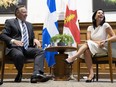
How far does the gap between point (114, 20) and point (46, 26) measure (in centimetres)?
166

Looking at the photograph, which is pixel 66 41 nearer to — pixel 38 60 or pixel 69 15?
pixel 38 60

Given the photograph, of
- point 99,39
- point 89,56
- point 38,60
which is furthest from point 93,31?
point 38,60

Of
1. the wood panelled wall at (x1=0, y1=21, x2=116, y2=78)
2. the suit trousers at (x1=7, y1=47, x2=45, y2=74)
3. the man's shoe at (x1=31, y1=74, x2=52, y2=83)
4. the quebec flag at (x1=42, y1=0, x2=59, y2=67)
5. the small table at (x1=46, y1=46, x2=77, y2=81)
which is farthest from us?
the wood panelled wall at (x1=0, y1=21, x2=116, y2=78)

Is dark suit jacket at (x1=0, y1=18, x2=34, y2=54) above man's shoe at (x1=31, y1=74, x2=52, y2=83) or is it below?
above

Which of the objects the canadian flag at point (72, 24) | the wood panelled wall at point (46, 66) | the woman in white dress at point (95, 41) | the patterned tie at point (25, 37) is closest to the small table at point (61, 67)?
the woman in white dress at point (95, 41)

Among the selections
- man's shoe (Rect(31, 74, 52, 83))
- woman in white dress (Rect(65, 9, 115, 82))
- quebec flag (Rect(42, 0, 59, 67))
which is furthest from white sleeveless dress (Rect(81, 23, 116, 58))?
quebec flag (Rect(42, 0, 59, 67))

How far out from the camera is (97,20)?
178 inches

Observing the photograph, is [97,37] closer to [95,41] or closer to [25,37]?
[95,41]

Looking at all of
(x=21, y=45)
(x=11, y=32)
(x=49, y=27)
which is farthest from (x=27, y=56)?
(x=49, y=27)

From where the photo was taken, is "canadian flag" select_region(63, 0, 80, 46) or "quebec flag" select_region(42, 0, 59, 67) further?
"canadian flag" select_region(63, 0, 80, 46)

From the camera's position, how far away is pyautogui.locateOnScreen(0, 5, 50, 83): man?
3.79 meters

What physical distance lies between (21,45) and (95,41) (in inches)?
48.9

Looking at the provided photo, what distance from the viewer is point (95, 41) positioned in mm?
4367

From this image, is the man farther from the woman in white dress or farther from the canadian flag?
the canadian flag
